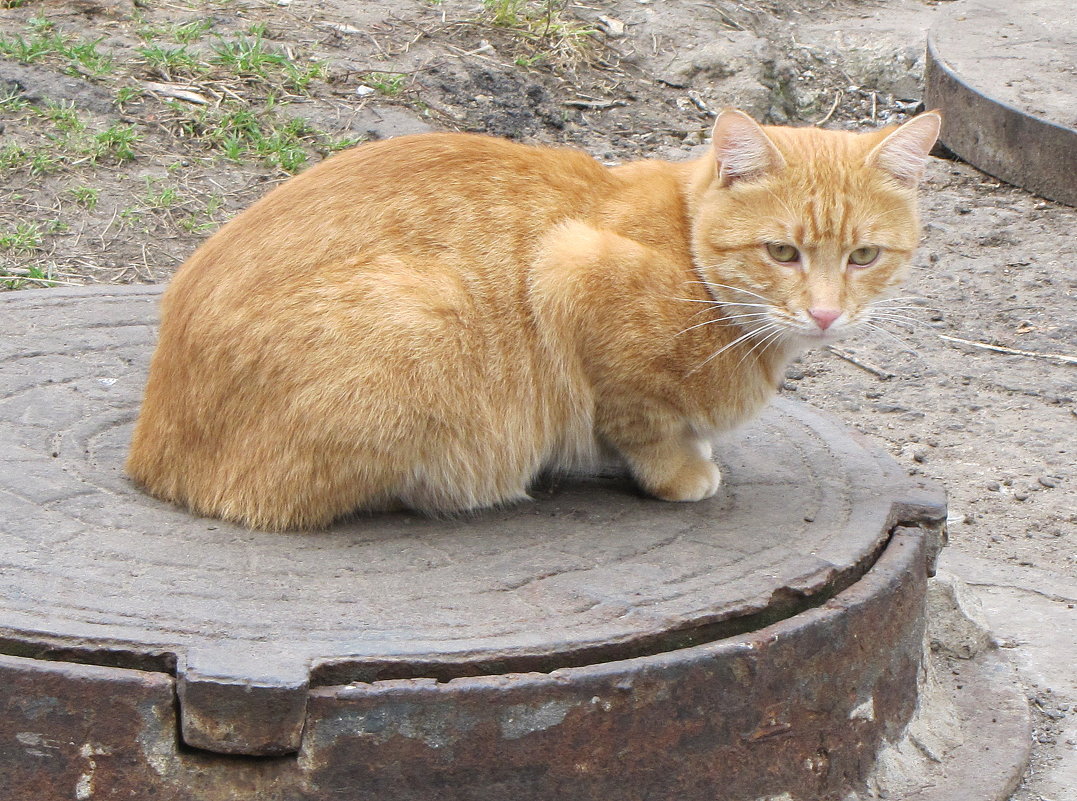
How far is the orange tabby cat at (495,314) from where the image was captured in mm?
2455

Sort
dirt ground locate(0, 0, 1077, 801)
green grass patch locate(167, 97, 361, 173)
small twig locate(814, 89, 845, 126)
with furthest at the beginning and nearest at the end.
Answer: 1. small twig locate(814, 89, 845, 126)
2. green grass patch locate(167, 97, 361, 173)
3. dirt ground locate(0, 0, 1077, 801)

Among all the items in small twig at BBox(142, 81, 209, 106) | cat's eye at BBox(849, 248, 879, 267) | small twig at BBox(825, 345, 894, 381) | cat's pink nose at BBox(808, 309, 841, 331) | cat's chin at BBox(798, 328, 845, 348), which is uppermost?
cat's eye at BBox(849, 248, 879, 267)

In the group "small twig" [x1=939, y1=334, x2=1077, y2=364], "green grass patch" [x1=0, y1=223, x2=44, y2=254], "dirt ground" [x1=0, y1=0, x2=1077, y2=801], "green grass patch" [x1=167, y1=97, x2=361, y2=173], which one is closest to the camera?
"dirt ground" [x1=0, y1=0, x2=1077, y2=801]

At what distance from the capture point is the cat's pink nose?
2.61 m

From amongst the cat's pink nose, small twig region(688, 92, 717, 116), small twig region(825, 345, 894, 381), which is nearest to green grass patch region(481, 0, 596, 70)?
small twig region(688, 92, 717, 116)

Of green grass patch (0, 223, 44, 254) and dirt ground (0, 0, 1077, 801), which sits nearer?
dirt ground (0, 0, 1077, 801)

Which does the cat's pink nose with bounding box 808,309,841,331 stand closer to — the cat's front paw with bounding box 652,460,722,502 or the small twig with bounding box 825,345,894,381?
the cat's front paw with bounding box 652,460,722,502

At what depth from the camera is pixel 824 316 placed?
261cm

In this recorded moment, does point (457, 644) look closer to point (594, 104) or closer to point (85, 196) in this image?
point (85, 196)

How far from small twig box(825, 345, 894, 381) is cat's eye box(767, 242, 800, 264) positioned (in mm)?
2320

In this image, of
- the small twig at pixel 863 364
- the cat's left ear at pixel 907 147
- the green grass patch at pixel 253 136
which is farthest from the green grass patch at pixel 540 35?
the cat's left ear at pixel 907 147

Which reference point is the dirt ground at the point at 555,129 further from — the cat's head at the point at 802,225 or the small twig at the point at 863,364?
the cat's head at the point at 802,225

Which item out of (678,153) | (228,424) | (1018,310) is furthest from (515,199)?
(678,153)

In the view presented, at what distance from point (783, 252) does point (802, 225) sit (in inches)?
2.9
